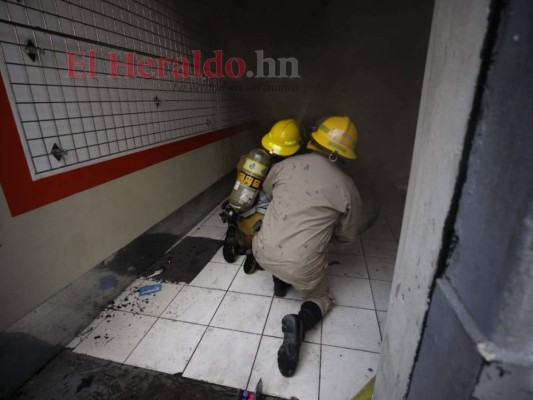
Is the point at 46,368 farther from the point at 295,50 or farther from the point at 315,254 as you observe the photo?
the point at 295,50

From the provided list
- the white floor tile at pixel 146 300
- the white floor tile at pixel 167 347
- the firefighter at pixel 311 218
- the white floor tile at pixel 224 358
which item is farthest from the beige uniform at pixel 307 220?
the white floor tile at pixel 146 300

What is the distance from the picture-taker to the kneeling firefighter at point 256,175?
2449mm

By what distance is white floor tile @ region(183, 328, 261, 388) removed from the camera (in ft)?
5.40

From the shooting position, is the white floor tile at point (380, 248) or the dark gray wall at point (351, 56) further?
the dark gray wall at point (351, 56)

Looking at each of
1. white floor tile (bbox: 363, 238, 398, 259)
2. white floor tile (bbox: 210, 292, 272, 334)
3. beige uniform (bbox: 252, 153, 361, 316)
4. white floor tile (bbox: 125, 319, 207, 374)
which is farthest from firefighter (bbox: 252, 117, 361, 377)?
white floor tile (bbox: 363, 238, 398, 259)

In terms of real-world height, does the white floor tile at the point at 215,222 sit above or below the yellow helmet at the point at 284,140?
below

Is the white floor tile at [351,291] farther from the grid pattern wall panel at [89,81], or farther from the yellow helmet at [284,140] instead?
the grid pattern wall panel at [89,81]

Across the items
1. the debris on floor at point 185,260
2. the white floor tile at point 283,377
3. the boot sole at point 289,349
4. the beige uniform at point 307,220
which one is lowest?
the white floor tile at point 283,377

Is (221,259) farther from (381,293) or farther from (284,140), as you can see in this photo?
(381,293)

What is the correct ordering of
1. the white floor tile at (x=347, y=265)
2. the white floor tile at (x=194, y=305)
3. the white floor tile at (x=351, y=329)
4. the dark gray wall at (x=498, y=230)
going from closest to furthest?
the dark gray wall at (x=498, y=230) < the white floor tile at (x=351, y=329) < the white floor tile at (x=194, y=305) < the white floor tile at (x=347, y=265)

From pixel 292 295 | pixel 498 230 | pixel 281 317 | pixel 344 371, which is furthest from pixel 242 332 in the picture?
pixel 498 230

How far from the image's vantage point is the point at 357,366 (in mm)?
1699

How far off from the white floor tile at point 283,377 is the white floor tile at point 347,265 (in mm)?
931

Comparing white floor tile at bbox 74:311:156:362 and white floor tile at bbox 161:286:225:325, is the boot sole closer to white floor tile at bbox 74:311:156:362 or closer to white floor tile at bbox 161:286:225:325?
white floor tile at bbox 161:286:225:325
